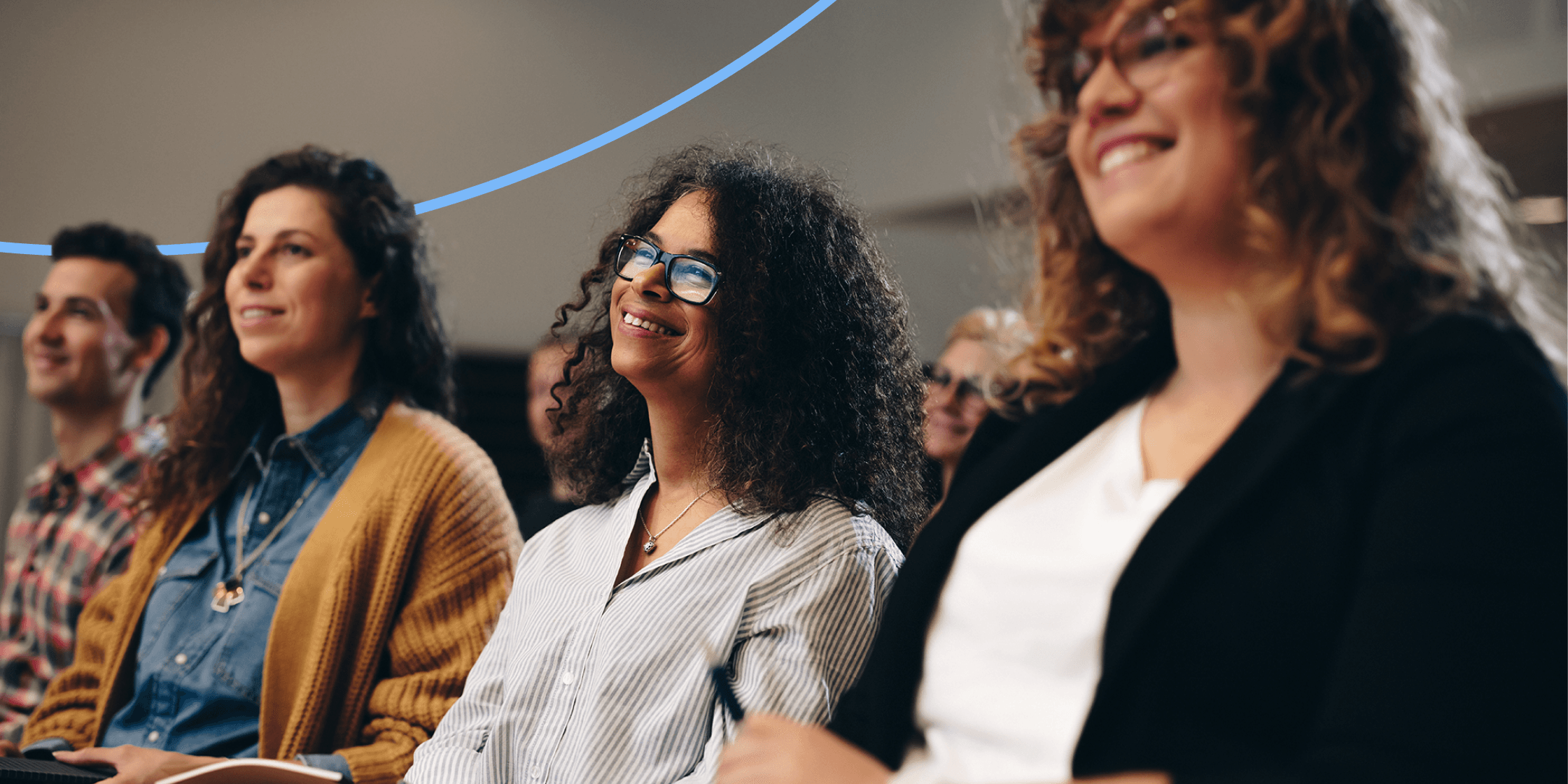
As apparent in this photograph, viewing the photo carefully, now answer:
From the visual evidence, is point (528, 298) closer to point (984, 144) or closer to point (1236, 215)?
point (984, 144)

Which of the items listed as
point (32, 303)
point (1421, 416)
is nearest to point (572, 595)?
point (1421, 416)

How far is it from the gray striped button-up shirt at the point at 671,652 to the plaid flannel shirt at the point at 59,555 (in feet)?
4.14

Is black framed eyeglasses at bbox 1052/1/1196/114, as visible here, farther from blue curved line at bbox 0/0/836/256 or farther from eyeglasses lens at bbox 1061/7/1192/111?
blue curved line at bbox 0/0/836/256

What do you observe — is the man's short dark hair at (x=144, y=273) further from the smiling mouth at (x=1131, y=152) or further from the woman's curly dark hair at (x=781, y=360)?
the smiling mouth at (x=1131, y=152)

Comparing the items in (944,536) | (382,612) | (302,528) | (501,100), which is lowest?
(382,612)

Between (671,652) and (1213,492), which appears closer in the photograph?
(1213,492)

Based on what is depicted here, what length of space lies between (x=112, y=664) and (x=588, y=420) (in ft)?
3.40

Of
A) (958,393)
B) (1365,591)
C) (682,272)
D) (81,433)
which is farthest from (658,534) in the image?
(81,433)

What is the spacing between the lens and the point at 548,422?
1870mm

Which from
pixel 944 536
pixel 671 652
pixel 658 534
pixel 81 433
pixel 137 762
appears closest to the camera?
pixel 944 536

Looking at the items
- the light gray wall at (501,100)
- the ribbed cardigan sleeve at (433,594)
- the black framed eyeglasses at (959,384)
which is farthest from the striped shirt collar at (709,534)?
the black framed eyeglasses at (959,384)

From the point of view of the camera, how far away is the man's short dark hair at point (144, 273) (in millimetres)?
2797

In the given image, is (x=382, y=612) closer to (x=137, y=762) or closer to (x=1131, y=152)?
(x=137, y=762)

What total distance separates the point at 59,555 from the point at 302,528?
97 centimetres
